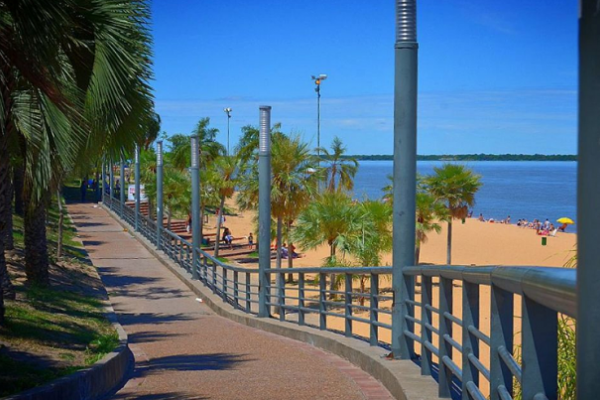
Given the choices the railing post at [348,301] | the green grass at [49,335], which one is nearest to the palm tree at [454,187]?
the green grass at [49,335]

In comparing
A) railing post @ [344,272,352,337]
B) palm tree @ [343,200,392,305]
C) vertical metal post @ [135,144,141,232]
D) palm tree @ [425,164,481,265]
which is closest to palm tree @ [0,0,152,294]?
railing post @ [344,272,352,337]

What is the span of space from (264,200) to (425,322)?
9403mm

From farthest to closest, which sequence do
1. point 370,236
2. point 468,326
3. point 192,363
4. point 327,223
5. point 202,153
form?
point 202,153
point 327,223
point 370,236
point 192,363
point 468,326

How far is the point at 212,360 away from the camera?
34.9 ft

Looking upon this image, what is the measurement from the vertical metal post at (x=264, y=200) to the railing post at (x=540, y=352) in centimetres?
1274

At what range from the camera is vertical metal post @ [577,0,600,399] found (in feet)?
5.54

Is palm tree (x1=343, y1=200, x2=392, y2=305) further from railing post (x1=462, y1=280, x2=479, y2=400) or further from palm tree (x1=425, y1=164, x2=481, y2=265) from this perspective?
railing post (x1=462, y1=280, x2=479, y2=400)

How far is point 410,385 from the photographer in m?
6.66

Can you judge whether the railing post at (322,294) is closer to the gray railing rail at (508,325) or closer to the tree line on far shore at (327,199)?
the gray railing rail at (508,325)

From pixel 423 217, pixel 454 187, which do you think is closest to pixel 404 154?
pixel 423 217

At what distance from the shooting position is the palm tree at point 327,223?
2961 centimetres

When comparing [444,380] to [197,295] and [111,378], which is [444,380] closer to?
[111,378]

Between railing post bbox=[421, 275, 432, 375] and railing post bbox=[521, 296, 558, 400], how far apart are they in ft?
11.8

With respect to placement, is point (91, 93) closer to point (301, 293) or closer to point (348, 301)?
point (348, 301)
